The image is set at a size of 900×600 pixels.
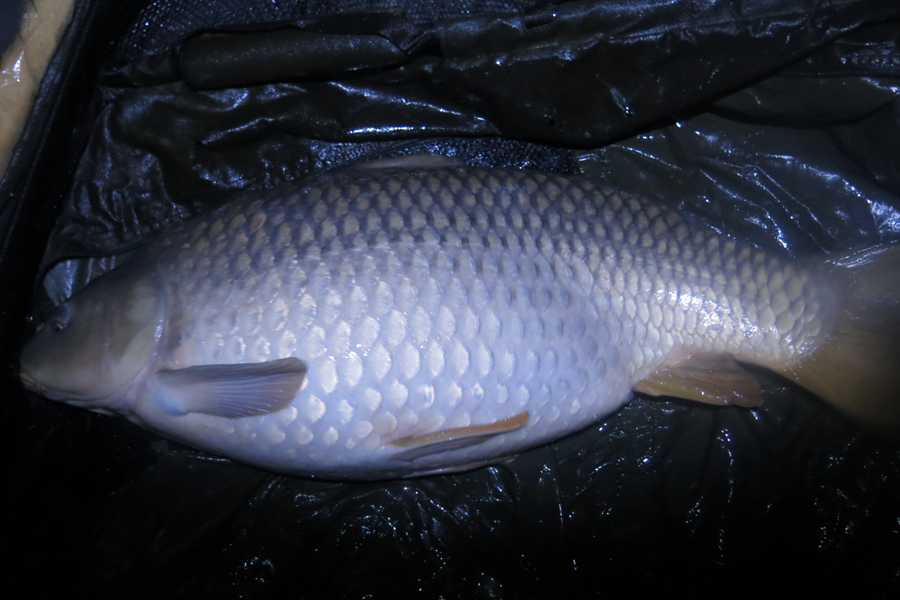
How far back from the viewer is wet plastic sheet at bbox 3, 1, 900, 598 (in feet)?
4.03

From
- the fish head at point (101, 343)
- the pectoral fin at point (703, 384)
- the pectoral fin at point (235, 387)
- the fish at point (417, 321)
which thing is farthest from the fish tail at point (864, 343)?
the fish head at point (101, 343)

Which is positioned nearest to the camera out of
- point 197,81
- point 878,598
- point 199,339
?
point 199,339

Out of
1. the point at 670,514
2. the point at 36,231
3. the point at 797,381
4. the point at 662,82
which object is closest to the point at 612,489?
the point at 670,514

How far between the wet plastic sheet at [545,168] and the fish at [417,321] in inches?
8.6

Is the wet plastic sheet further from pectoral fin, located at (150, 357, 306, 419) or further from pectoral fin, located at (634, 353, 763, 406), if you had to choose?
pectoral fin, located at (150, 357, 306, 419)

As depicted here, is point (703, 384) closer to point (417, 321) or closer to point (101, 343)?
point (417, 321)

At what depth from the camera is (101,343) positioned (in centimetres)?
113

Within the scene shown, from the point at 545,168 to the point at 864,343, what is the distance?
0.89 meters

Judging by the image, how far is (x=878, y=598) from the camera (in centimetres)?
137

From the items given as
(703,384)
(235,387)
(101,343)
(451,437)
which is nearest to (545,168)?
(703,384)

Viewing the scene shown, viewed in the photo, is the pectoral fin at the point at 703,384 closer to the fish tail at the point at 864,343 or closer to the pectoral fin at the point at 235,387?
the fish tail at the point at 864,343

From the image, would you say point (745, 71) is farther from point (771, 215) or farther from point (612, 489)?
point (612, 489)

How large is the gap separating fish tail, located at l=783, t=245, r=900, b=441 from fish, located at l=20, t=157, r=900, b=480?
0.06m

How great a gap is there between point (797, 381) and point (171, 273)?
144cm
